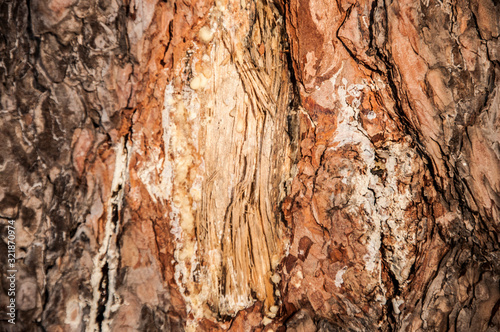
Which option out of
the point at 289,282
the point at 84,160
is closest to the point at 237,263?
the point at 289,282

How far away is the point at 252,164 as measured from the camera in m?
1.07

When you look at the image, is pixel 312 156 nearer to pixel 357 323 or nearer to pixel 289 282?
pixel 289 282

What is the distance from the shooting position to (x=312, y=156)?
1.06m

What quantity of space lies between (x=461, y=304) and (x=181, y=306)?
832mm

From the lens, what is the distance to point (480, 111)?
3.21ft

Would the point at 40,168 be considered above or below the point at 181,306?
above

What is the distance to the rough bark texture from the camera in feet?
3.04

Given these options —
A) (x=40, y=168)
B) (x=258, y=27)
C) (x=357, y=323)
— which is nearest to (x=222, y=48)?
(x=258, y=27)

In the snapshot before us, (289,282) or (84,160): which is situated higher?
(84,160)

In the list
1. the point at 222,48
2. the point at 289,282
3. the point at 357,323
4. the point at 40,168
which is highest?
the point at 222,48

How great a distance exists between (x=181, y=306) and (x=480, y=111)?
1.03 meters

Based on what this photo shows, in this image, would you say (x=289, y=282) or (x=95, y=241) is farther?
(x=289, y=282)

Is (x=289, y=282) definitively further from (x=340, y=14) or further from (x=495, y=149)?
(x=340, y=14)

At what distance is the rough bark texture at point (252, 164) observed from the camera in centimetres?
93
